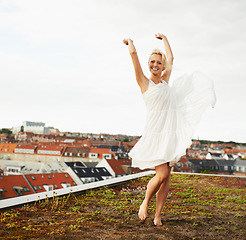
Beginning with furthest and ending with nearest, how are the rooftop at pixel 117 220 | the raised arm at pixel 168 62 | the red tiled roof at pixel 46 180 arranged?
the red tiled roof at pixel 46 180 < the raised arm at pixel 168 62 < the rooftop at pixel 117 220

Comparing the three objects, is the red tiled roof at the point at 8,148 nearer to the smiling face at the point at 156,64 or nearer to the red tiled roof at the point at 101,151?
the red tiled roof at the point at 101,151

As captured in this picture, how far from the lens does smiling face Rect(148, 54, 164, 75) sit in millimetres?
3305

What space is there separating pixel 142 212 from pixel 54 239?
0.96 m

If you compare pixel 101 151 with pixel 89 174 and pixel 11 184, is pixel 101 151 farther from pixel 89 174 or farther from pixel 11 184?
pixel 11 184

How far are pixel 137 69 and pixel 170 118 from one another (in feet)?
2.06

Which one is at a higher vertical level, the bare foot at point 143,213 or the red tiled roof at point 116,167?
the bare foot at point 143,213

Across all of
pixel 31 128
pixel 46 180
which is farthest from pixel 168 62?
pixel 31 128

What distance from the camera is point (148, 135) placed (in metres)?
3.21

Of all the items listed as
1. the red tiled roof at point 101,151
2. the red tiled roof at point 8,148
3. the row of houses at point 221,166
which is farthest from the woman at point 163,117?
the red tiled roof at point 8,148

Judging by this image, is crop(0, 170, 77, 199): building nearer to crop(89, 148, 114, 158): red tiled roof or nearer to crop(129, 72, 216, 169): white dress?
crop(129, 72, 216, 169): white dress

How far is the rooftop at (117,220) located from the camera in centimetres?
292

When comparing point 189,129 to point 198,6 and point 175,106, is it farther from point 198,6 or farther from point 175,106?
point 198,6

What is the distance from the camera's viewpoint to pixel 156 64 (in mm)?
3305

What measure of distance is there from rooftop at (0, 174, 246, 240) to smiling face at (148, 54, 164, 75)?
169 centimetres
